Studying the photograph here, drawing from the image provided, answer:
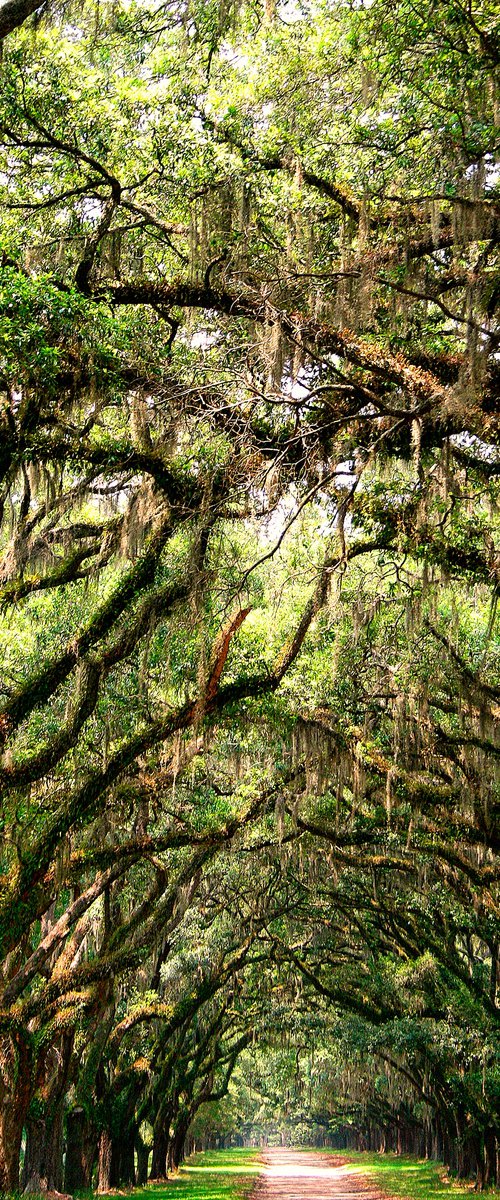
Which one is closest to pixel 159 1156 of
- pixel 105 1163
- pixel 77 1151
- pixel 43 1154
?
pixel 105 1163

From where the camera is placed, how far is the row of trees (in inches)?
257

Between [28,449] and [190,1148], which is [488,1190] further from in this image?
[190,1148]

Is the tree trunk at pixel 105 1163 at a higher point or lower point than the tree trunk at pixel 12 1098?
lower

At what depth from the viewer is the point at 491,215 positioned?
595 centimetres

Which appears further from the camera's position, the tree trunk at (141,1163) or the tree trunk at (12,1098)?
the tree trunk at (141,1163)

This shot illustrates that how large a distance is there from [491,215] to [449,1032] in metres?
15.4

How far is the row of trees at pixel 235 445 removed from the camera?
652 centimetres

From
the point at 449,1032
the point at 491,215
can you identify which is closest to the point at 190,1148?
the point at 449,1032

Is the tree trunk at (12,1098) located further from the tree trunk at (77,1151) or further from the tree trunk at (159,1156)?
the tree trunk at (159,1156)

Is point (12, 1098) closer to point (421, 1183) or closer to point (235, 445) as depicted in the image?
point (235, 445)

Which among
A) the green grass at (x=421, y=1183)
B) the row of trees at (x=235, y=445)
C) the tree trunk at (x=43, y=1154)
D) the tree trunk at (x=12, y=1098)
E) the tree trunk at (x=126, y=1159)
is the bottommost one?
the green grass at (x=421, y=1183)

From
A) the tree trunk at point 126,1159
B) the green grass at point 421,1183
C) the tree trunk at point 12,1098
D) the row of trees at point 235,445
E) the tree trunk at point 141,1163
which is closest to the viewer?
the row of trees at point 235,445

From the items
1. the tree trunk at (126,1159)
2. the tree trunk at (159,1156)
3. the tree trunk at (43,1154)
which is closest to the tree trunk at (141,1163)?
the tree trunk at (159,1156)

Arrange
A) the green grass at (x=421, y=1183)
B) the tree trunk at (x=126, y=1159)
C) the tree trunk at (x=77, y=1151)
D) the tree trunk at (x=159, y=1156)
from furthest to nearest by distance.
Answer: the tree trunk at (x=159, y=1156) → the tree trunk at (x=126, y=1159) → the green grass at (x=421, y=1183) → the tree trunk at (x=77, y=1151)
